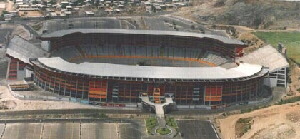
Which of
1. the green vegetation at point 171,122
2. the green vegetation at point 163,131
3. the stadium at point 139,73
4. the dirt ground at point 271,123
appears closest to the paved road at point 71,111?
the stadium at point 139,73

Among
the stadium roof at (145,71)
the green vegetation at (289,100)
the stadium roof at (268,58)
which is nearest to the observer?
the green vegetation at (289,100)

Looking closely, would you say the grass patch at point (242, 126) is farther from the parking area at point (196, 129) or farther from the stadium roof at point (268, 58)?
the stadium roof at point (268, 58)

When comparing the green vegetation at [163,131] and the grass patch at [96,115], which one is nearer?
the green vegetation at [163,131]

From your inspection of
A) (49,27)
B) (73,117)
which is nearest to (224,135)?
(73,117)

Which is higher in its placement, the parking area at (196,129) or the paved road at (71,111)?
the paved road at (71,111)

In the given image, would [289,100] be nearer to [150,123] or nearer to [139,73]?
[150,123]

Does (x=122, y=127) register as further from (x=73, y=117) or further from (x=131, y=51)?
(x=131, y=51)

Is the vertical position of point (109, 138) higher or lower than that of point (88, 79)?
lower
